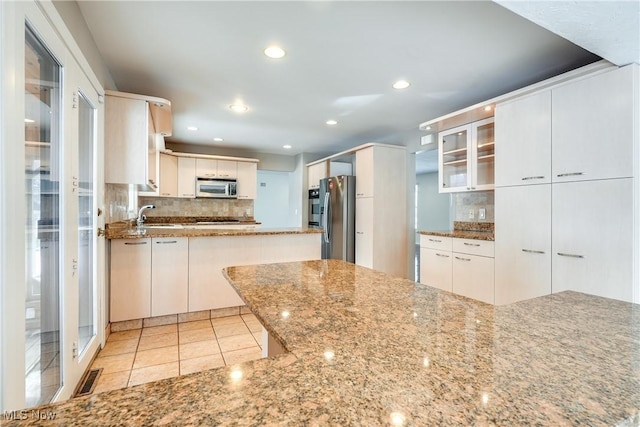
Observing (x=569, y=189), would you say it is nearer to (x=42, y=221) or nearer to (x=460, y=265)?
(x=460, y=265)

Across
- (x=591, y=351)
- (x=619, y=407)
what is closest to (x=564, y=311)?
(x=591, y=351)

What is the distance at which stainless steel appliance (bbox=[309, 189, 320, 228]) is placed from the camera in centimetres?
594

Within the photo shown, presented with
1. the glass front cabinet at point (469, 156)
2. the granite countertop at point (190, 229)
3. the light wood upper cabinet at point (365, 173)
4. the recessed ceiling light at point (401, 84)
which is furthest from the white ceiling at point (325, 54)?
the granite countertop at point (190, 229)

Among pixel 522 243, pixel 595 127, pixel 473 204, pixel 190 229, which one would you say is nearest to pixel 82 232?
pixel 190 229

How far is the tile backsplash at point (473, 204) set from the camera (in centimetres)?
352

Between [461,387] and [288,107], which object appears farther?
[288,107]

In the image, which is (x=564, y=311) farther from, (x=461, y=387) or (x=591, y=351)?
(x=461, y=387)

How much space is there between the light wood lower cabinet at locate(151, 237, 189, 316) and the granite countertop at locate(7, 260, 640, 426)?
235 cm

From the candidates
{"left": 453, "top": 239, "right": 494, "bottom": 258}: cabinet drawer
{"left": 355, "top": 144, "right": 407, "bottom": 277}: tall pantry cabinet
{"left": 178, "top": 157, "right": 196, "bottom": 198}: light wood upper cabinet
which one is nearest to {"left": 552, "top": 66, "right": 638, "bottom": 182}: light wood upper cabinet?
{"left": 453, "top": 239, "right": 494, "bottom": 258}: cabinet drawer

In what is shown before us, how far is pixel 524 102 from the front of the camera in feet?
8.59

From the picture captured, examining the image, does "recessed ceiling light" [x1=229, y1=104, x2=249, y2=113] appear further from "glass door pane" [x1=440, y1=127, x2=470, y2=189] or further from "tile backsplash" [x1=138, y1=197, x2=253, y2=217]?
"tile backsplash" [x1=138, y1=197, x2=253, y2=217]

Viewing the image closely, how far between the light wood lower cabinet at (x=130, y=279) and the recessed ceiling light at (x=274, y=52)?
6.57 feet

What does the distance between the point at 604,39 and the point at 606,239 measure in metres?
1.25

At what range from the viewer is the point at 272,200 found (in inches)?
339
